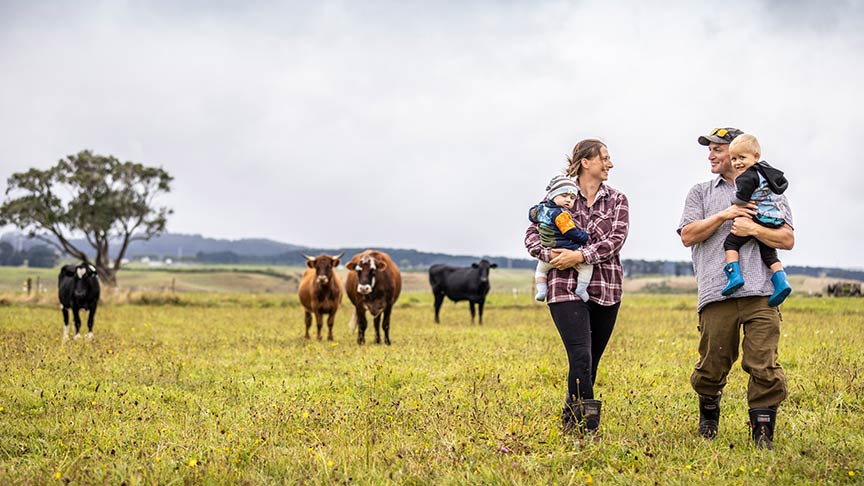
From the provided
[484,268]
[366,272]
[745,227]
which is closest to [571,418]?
[745,227]

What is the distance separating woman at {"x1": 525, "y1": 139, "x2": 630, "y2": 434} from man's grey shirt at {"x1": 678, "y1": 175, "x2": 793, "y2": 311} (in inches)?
24.5

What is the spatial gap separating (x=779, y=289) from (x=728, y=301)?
42 centimetres

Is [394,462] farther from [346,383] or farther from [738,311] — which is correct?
[346,383]

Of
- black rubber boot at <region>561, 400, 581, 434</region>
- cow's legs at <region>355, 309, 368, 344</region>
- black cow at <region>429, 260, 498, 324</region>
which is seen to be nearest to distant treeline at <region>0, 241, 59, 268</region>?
black cow at <region>429, 260, 498, 324</region>

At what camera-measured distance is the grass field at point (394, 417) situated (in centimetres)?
517

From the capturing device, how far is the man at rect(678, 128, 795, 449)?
227 inches

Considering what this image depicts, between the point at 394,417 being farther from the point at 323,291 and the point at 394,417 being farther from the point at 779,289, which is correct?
the point at 323,291

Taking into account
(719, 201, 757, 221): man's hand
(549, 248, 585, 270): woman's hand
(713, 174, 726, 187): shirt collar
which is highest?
(713, 174, 726, 187): shirt collar

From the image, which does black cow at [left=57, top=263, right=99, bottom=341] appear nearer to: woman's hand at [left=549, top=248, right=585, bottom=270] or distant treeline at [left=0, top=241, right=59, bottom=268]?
woman's hand at [left=549, top=248, right=585, bottom=270]

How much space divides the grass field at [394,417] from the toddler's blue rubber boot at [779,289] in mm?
1130

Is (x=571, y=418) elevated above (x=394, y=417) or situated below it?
above

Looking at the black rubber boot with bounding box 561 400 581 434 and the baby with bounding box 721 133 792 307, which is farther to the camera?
the black rubber boot with bounding box 561 400 581 434

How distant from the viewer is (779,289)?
5.70 meters

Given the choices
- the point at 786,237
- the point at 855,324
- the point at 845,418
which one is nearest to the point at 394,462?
the point at 786,237
